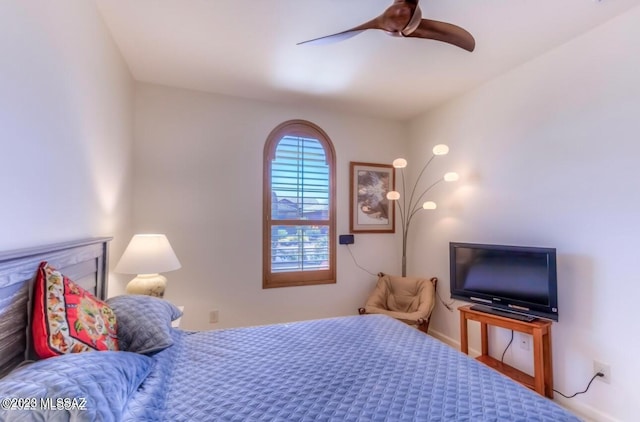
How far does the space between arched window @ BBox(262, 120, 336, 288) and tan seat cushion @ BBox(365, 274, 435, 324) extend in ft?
1.73

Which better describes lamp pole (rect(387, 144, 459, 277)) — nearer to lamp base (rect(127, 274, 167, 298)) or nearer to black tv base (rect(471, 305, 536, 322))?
black tv base (rect(471, 305, 536, 322))

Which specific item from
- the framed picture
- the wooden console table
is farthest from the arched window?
the wooden console table

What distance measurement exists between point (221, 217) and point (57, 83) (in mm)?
1794

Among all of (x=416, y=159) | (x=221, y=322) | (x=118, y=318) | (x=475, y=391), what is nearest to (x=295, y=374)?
(x=475, y=391)

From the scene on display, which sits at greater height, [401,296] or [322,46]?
[322,46]

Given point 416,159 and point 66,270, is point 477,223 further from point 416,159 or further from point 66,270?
point 66,270

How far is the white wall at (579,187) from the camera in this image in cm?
184

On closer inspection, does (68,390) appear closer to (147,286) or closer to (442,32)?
(147,286)

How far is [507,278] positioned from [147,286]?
2.74m

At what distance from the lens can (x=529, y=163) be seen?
2.39 m

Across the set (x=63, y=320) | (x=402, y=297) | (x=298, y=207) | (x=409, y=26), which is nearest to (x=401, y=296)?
(x=402, y=297)

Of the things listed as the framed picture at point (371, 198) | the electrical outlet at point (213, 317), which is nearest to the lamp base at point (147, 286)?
the electrical outlet at point (213, 317)

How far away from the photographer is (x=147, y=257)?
6.92 feet

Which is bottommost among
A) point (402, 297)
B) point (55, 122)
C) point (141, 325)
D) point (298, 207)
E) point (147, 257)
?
point (402, 297)
